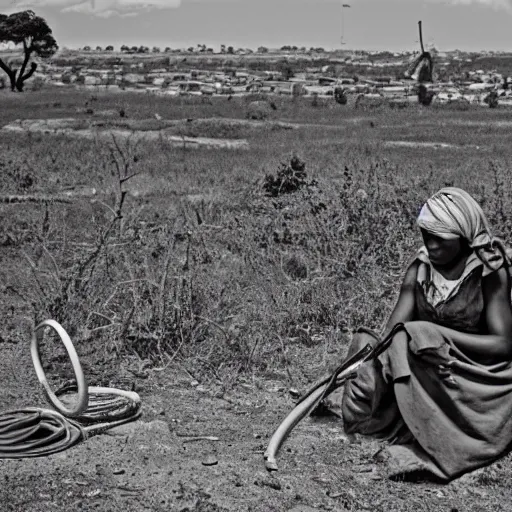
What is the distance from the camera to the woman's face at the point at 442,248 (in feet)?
12.6

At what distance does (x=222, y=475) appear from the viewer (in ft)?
12.3

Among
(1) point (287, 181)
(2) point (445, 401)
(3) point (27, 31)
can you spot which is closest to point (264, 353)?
(2) point (445, 401)

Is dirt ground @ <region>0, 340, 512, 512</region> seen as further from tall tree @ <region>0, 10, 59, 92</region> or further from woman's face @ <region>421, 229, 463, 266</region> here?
tall tree @ <region>0, 10, 59, 92</region>

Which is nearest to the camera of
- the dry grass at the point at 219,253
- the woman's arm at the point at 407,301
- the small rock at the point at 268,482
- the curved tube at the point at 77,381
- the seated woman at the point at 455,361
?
the small rock at the point at 268,482

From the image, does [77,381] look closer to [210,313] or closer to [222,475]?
[222,475]

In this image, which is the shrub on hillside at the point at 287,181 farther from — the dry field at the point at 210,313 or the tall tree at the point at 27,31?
the tall tree at the point at 27,31

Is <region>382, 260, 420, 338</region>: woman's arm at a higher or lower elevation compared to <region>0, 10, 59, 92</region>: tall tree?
lower

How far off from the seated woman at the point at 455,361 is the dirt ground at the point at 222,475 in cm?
13

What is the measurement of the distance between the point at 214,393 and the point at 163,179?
7.83m

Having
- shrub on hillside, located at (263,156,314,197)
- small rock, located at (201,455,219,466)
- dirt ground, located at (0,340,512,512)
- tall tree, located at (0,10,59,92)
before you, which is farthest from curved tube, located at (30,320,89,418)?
tall tree, located at (0,10,59,92)

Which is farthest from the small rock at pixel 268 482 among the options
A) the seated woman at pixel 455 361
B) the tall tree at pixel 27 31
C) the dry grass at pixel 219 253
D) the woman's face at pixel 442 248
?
the tall tree at pixel 27 31

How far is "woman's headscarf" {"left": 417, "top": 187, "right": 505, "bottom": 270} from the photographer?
3.78m

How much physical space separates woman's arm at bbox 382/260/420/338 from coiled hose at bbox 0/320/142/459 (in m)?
1.33

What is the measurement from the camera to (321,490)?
365 cm
